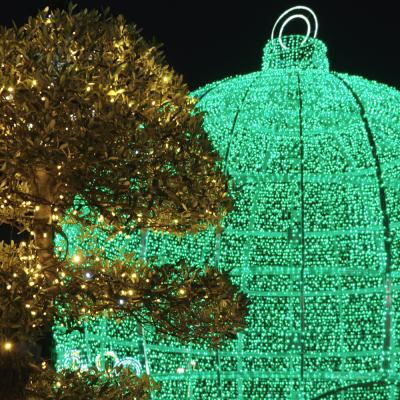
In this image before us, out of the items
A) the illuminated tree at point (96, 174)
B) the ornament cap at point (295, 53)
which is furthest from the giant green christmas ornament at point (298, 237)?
the illuminated tree at point (96, 174)

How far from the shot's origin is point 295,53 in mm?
6312

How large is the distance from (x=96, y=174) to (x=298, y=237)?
342 cm

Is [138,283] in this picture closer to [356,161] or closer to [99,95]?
[99,95]

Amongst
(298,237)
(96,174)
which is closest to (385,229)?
(298,237)

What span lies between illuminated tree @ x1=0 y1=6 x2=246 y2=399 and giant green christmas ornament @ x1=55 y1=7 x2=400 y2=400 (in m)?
2.24

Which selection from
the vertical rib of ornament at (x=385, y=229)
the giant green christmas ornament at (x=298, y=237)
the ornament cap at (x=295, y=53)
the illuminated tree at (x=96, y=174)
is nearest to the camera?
the illuminated tree at (x=96, y=174)

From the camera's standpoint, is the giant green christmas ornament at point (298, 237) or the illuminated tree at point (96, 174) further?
the giant green christmas ornament at point (298, 237)

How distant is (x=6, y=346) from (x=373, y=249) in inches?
154

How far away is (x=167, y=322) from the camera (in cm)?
343

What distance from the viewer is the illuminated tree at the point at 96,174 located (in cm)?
312

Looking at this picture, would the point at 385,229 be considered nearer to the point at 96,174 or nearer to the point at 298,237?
the point at 298,237

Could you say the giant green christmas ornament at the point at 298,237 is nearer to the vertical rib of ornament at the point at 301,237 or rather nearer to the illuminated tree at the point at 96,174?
the vertical rib of ornament at the point at 301,237

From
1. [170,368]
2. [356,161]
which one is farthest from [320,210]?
[170,368]

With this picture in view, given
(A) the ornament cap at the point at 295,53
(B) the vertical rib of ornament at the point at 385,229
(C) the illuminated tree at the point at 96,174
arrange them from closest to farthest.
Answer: (C) the illuminated tree at the point at 96,174 → (B) the vertical rib of ornament at the point at 385,229 → (A) the ornament cap at the point at 295,53
